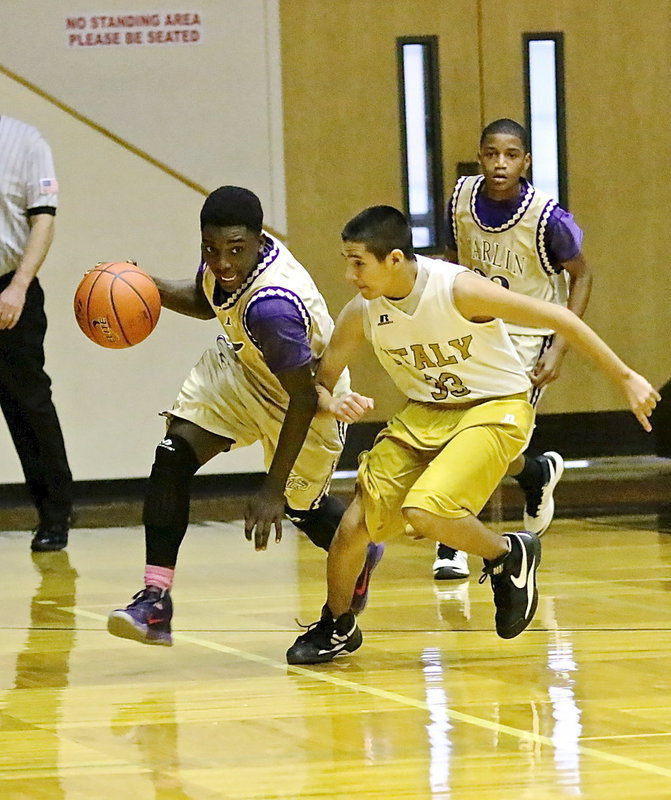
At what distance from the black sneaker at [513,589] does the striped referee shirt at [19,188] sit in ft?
9.30

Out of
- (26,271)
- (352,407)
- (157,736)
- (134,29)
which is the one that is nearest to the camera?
(157,736)

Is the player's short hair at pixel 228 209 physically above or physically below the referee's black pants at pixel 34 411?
above

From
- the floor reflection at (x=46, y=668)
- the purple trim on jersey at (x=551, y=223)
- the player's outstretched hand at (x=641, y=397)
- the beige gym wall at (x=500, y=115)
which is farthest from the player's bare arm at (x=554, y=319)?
the beige gym wall at (x=500, y=115)

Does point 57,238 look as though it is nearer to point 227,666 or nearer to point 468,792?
point 227,666

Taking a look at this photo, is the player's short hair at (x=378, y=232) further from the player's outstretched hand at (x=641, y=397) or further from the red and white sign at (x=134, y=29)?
the red and white sign at (x=134, y=29)

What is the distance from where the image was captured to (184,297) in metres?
4.11

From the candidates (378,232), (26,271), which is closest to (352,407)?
(378,232)

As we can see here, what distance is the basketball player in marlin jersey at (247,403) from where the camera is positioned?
145 inches

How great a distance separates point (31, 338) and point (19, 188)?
1.87ft

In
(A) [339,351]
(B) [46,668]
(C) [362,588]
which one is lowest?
(B) [46,668]

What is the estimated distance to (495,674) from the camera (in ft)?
11.3

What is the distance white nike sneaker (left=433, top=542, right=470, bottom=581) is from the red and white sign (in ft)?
10.3

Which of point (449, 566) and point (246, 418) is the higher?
point (246, 418)

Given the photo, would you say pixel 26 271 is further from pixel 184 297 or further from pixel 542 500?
pixel 542 500
